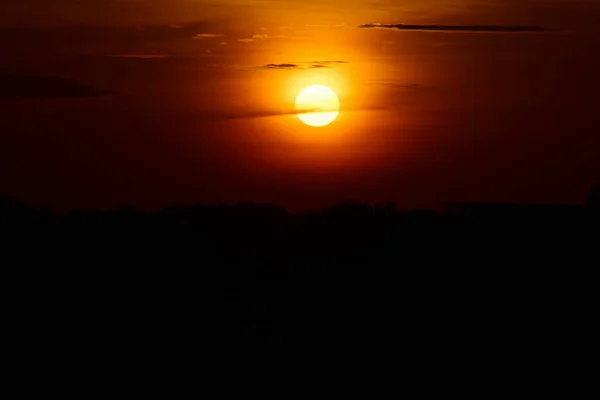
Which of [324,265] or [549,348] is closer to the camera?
[549,348]

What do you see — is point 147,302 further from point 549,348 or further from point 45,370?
point 549,348

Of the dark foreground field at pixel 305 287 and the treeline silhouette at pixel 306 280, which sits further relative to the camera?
the treeline silhouette at pixel 306 280

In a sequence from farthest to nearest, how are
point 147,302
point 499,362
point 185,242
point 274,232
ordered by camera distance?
point 274,232
point 185,242
point 147,302
point 499,362

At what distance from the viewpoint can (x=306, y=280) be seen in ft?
133

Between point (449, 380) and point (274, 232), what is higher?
point (274, 232)

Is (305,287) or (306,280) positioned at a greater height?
(306,280)

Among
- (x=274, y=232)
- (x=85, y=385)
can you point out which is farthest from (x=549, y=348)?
(x=274, y=232)

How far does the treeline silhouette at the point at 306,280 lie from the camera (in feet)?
110

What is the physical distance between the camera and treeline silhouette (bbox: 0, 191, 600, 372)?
33.5 meters

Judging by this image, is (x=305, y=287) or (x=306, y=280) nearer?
(x=305, y=287)

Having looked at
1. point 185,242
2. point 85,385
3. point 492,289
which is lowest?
point 85,385

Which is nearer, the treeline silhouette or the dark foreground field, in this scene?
the dark foreground field

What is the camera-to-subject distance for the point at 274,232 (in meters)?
54.5

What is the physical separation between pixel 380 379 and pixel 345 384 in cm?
90
